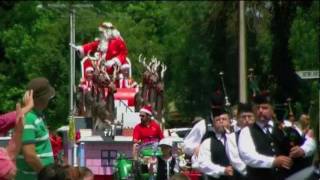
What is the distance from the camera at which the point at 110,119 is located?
23.7m

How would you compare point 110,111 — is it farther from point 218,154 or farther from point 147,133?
point 218,154

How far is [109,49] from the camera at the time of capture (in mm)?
27922

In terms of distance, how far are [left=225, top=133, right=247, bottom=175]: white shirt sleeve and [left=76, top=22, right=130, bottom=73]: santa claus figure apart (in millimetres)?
15289

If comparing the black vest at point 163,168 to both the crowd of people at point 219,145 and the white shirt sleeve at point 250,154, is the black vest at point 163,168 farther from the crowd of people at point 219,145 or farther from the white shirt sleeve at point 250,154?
the white shirt sleeve at point 250,154

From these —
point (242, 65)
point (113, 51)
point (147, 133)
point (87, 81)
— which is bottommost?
point (242, 65)

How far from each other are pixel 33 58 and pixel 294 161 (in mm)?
39122

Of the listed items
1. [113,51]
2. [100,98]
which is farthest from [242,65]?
[100,98]

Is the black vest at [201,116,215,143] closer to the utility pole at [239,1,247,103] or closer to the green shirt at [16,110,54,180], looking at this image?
the green shirt at [16,110,54,180]

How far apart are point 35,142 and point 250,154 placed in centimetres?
284

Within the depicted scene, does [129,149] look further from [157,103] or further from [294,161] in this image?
[294,161]

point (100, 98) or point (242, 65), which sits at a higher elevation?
point (100, 98)

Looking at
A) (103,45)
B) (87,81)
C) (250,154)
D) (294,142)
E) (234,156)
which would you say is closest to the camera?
(250,154)

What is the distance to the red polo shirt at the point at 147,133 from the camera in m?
19.9

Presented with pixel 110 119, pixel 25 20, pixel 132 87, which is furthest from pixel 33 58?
pixel 110 119
